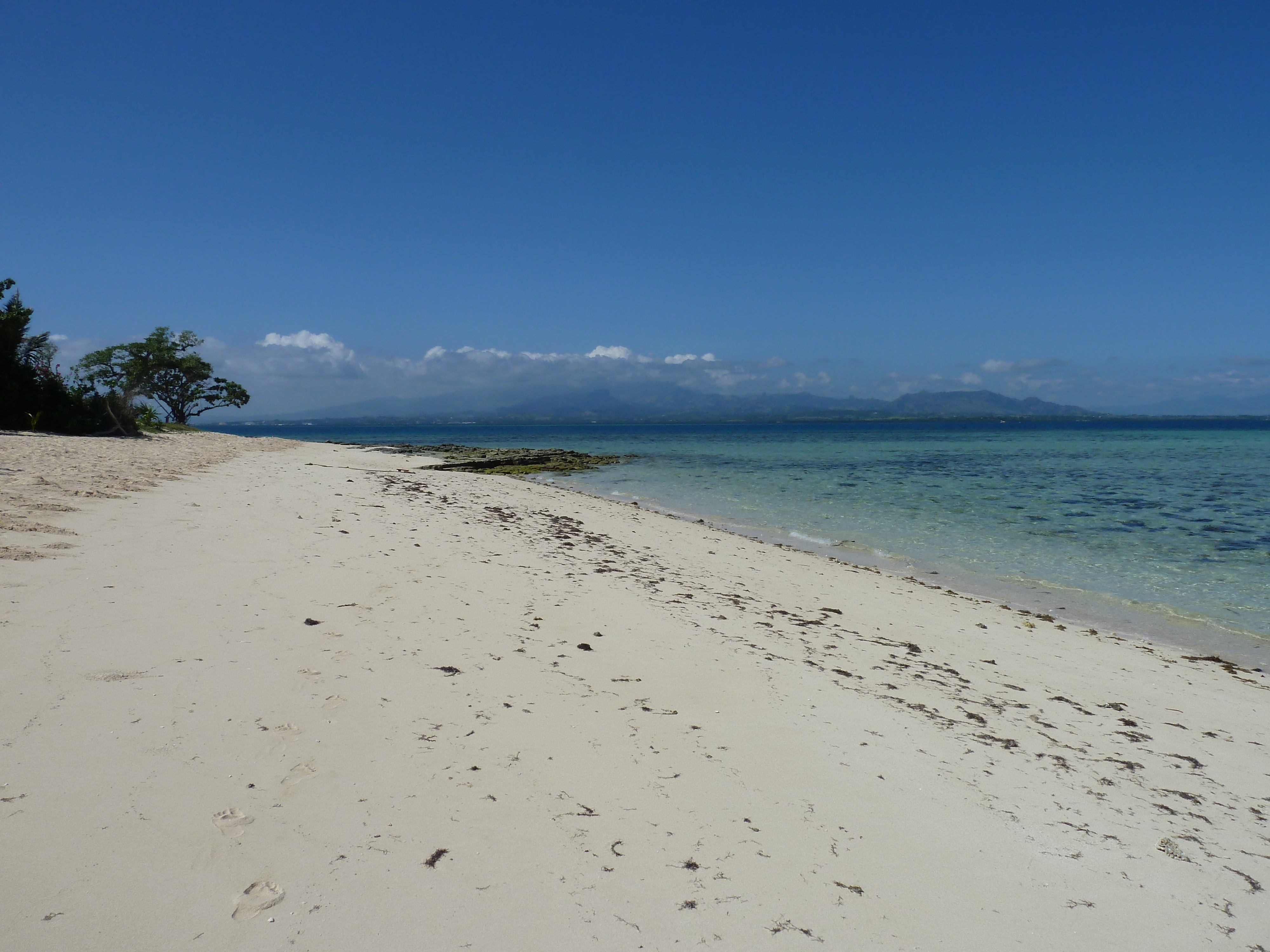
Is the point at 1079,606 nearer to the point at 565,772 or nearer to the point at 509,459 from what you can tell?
the point at 565,772

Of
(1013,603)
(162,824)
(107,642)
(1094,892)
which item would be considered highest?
(107,642)

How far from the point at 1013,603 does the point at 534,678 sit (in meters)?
9.08

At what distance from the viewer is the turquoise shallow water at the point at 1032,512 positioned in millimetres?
11648

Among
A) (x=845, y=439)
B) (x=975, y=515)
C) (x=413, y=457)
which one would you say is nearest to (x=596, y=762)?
(x=975, y=515)

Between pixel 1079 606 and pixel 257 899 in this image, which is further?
pixel 1079 606

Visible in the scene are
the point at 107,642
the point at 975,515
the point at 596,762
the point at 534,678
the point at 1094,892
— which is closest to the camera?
the point at 1094,892

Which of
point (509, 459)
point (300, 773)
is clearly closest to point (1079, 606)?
point (300, 773)

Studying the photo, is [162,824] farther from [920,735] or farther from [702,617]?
[702,617]

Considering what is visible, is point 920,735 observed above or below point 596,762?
below

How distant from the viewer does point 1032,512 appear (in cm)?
2034

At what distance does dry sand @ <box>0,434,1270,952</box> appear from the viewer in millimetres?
2754

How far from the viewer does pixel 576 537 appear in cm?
1267

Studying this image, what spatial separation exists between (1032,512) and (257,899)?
2276 centimetres

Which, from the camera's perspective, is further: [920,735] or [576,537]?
[576,537]
